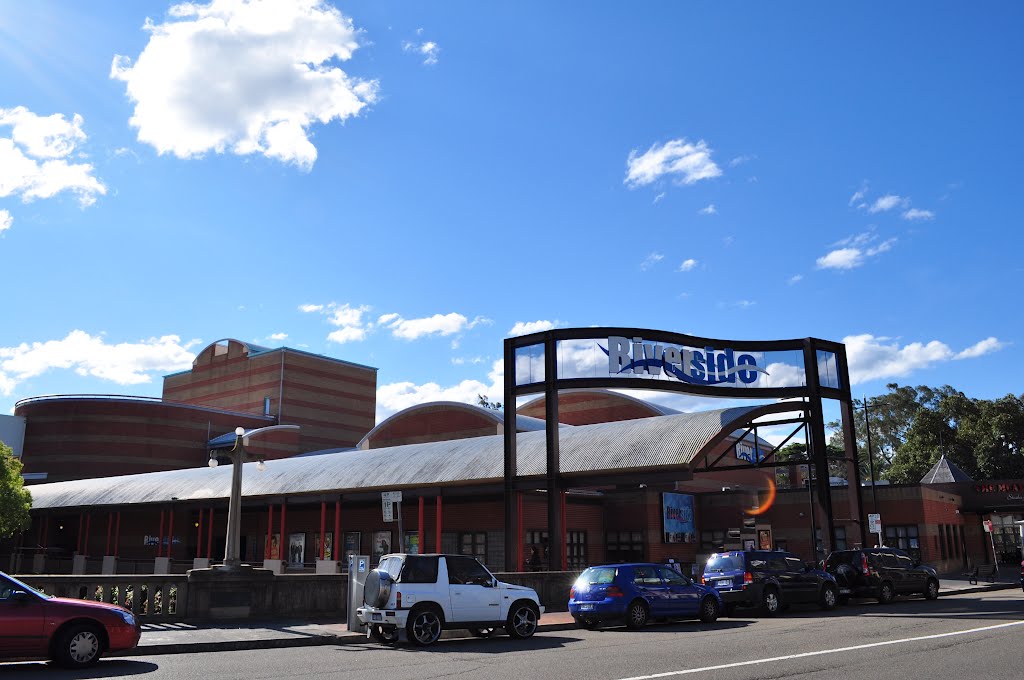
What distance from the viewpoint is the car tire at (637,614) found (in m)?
17.8

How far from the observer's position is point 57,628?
11586mm

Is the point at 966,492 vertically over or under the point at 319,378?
under

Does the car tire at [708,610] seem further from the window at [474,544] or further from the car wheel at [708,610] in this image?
the window at [474,544]

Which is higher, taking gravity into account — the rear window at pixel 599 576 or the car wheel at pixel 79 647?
the rear window at pixel 599 576

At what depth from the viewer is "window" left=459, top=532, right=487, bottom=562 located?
35938mm

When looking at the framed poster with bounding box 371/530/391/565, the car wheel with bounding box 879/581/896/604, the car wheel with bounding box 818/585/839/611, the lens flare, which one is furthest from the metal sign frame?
the lens flare

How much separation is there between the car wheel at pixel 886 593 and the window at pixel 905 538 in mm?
17060

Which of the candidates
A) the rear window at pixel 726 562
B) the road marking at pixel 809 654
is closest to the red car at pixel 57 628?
the road marking at pixel 809 654

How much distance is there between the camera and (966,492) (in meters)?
48.8

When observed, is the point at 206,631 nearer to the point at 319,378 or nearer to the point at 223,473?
the point at 223,473

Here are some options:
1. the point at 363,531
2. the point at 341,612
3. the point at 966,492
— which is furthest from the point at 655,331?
the point at 966,492

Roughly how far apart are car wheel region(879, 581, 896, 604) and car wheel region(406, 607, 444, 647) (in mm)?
14334

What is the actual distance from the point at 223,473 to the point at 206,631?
1136 inches

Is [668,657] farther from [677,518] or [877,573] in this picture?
[677,518]
